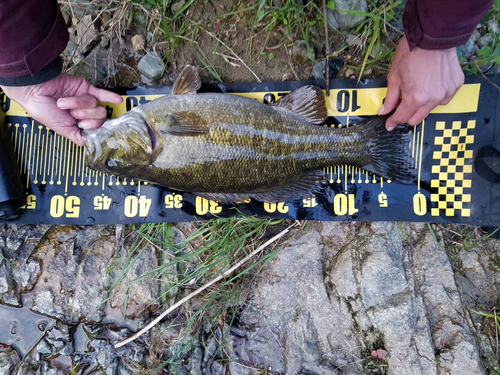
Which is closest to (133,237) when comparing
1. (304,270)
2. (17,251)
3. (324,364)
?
(17,251)

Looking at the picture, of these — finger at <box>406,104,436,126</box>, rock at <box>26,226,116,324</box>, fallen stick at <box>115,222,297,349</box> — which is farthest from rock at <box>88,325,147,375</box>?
finger at <box>406,104,436,126</box>

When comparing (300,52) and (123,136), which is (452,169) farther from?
(123,136)

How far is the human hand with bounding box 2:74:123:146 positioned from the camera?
3137 millimetres

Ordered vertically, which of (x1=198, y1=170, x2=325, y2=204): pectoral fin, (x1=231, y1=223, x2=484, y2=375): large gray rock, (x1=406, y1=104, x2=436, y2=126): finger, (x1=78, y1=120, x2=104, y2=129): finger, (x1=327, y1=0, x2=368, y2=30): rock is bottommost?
(x1=231, y1=223, x2=484, y2=375): large gray rock

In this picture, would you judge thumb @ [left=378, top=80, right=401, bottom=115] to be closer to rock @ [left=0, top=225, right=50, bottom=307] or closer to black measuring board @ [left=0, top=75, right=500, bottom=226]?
black measuring board @ [left=0, top=75, right=500, bottom=226]

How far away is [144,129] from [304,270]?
2085 mm

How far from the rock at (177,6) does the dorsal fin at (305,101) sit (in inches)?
57.4

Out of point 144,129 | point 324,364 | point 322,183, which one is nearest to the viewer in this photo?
point 144,129

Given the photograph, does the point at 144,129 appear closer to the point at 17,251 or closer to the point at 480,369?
the point at 17,251

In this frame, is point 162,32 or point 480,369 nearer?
point 480,369

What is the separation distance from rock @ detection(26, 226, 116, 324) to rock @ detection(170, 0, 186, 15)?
8.32 feet

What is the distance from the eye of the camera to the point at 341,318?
323 cm

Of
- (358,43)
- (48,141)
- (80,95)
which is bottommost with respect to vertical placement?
(48,141)

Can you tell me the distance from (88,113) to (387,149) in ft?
9.87
